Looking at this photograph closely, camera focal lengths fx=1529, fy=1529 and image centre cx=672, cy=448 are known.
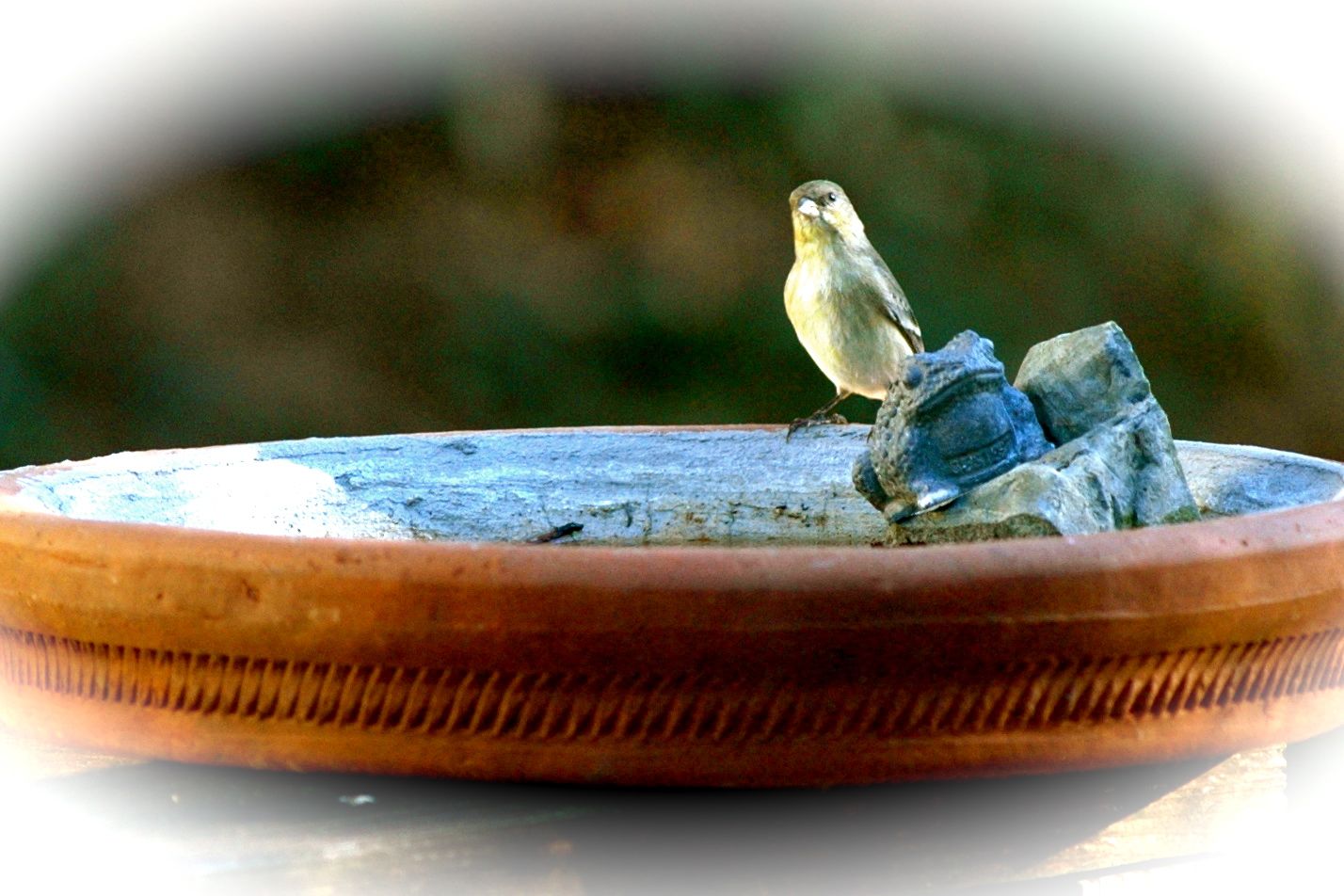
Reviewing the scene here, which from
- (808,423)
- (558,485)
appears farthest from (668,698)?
(808,423)

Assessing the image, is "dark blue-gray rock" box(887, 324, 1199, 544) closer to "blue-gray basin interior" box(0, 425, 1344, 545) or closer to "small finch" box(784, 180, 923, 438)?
"blue-gray basin interior" box(0, 425, 1344, 545)

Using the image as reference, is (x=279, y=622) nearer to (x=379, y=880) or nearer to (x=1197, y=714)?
(x=379, y=880)

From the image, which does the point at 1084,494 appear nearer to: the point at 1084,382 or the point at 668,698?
the point at 1084,382

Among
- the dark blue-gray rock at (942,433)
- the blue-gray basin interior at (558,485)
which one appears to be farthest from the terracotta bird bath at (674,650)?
the blue-gray basin interior at (558,485)

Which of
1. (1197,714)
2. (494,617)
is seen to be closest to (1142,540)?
(1197,714)

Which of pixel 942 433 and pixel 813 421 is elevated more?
pixel 942 433

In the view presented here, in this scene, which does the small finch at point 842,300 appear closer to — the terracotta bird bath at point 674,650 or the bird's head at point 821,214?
the bird's head at point 821,214
